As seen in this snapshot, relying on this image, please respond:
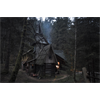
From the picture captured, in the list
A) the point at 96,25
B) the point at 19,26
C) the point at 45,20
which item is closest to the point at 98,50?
the point at 96,25

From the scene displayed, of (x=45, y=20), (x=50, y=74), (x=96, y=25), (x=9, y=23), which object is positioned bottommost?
(x=50, y=74)

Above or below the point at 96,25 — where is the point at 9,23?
above

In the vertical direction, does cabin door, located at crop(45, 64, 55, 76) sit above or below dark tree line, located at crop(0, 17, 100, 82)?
below

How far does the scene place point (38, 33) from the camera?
63.0 feet

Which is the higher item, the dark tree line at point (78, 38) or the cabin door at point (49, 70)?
the dark tree line at point (78, 38)

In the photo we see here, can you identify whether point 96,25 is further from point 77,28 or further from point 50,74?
point 50,74

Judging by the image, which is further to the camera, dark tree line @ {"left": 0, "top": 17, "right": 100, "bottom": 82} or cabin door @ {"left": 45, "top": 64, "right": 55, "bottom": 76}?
cabin door @ {"left": 45, "top": 64, "right": 55, "bottom": 76}

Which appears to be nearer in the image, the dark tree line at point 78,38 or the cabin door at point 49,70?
the dark tree line at point 78,38

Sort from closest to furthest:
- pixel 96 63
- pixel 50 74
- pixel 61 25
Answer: pixel 96 63 → pixel 50 74 → pixel 61 25

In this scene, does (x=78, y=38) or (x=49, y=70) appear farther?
(x=49, y=70)

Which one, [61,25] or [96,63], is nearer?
[96,63]

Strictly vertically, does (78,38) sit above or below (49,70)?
above

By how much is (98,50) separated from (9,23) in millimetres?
15648
